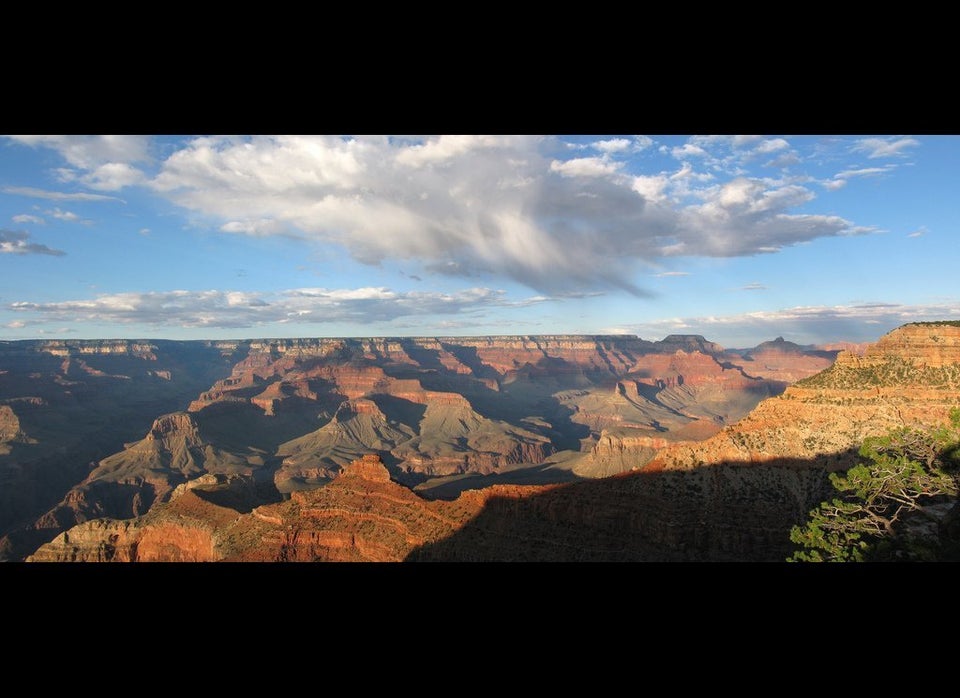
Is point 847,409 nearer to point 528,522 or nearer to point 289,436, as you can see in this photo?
point 528,522

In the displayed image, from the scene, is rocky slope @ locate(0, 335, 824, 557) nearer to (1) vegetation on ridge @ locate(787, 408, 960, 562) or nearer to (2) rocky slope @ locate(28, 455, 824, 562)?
(2) rocky slope @ locate(28, 455, 824, 562)

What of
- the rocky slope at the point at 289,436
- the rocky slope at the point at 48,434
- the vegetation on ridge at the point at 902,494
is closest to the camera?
the vegetation on ridge at the point at 902,494

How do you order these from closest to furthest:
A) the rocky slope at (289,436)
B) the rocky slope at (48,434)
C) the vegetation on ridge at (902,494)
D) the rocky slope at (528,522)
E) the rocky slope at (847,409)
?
the vegetation on ridge at (902,494), the rocky slope at (528,522), the rocky slope at (847,409), the rocky slope at (48,434), the rocky slope at (289,436)

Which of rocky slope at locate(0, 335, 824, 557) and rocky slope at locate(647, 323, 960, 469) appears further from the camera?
rocky slope at locate(0, 335, 824, 557)

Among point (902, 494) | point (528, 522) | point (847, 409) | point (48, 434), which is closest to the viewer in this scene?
point (902, 494)

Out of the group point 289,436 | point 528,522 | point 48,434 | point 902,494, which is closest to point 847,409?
point 528,522

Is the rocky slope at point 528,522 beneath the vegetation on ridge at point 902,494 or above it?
beneath

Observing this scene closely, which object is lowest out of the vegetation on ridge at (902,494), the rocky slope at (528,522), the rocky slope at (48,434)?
the rocky slope at (48,434)

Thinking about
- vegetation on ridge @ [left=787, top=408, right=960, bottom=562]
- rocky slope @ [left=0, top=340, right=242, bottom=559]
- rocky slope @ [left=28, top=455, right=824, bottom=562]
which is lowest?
rocky slope @ [left=0, top=340, right=242, bottom=559]

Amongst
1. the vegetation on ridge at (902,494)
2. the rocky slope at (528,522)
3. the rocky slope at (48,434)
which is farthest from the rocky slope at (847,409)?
the rocky slope at (48,434)

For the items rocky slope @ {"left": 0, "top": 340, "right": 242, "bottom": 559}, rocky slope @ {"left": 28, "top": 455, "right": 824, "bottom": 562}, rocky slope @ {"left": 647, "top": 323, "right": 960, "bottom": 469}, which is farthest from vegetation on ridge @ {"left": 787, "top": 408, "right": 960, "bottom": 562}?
rocky slope @ {"left": 0, "top": 340, "right": 242, "bottom": 559}

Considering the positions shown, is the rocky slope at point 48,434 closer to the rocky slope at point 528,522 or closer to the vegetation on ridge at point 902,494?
the rocky slope at point 528,522
